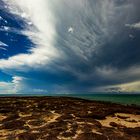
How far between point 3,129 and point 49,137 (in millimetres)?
5560

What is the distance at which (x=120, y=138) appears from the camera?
16078mm

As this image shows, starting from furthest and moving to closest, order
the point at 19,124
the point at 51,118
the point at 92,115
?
the point at 92,115 → the point at 51,118 → the point at 19,124

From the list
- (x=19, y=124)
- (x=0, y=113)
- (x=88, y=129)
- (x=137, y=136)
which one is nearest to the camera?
(x=137, y=136)

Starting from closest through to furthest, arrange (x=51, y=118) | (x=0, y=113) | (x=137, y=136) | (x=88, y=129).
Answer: (x=137, y=136), (x=88, y=129), (x=51, y=118), (x=0, y=113)

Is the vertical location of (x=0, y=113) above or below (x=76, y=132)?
above

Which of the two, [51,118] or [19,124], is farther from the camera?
[51,118]

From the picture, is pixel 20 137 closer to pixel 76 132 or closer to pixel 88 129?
pixel 76 132

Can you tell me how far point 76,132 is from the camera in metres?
17.4

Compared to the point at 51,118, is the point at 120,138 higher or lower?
lower

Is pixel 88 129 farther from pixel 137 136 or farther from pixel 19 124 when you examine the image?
pixel 19 124

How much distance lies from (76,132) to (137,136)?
548 cm

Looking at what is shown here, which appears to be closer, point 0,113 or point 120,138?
point 120,138

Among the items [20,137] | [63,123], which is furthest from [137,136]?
[20,137]

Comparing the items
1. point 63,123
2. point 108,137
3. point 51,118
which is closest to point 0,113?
point 51,118
